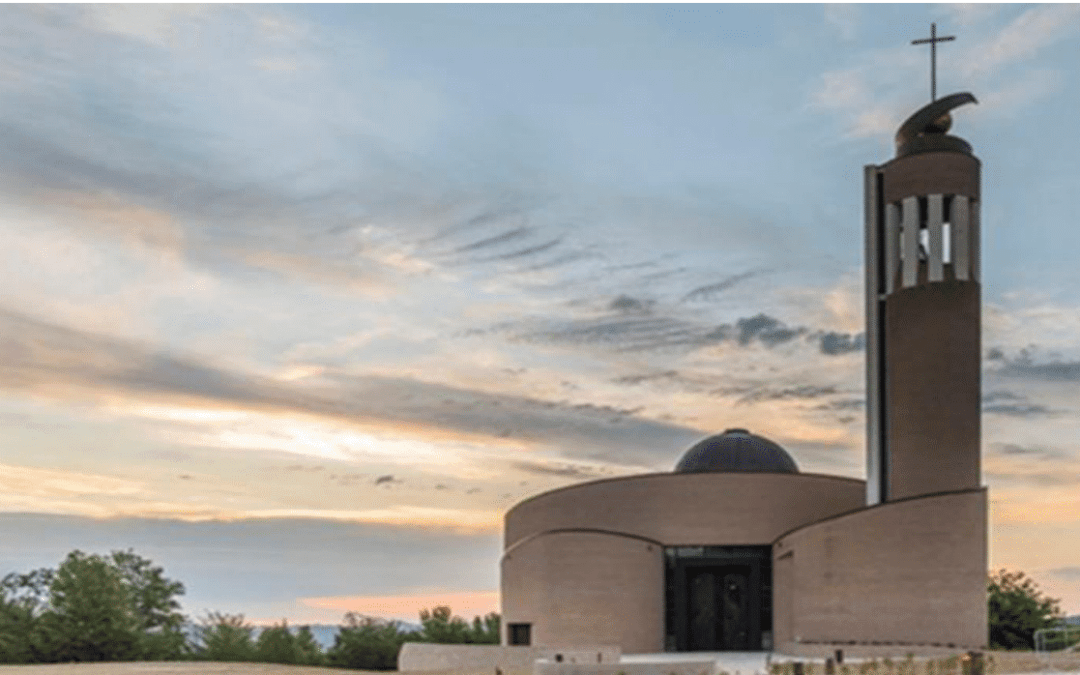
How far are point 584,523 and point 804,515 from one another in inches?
314

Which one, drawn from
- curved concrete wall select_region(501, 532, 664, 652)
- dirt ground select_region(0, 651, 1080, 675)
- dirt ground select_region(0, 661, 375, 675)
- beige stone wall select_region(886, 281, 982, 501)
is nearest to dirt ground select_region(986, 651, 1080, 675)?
dirt ground select_region(0, 651, 1080, 675)

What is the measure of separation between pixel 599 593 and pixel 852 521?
944 centimetres

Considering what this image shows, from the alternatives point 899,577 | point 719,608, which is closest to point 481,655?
point 719,608

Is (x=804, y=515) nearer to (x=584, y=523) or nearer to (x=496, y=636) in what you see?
(x=584, y=523)

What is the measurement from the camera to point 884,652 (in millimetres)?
33594

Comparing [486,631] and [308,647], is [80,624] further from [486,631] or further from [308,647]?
[486,631]

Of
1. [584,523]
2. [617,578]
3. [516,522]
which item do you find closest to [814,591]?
[617,578]

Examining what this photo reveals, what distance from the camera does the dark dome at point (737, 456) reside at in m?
44.2

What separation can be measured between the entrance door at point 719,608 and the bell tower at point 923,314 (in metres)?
5.94

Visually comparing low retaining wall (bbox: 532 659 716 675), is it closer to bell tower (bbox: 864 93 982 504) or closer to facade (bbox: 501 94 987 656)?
facade (bbox: 501 94 987 656)

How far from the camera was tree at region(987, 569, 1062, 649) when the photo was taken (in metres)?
46.3

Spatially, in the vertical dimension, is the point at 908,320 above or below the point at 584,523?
above

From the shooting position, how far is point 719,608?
41375 mm

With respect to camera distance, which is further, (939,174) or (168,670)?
(939,174)
